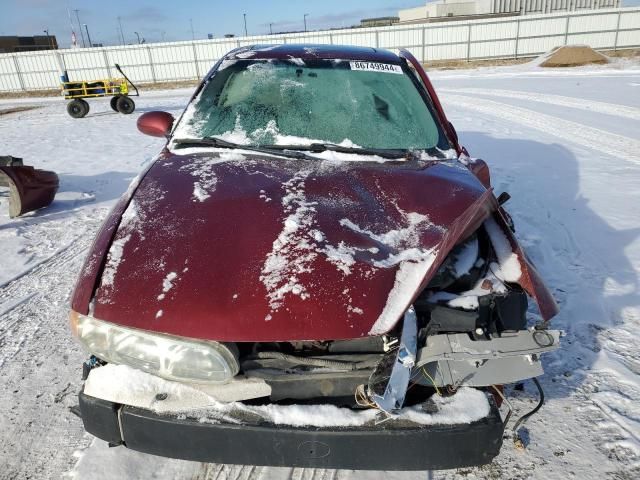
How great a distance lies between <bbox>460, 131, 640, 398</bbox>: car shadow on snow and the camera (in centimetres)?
232

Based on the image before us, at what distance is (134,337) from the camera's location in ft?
4.69

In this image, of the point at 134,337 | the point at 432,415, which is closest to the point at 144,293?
the point at 134,337

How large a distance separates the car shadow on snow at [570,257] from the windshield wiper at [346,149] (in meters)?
1.21

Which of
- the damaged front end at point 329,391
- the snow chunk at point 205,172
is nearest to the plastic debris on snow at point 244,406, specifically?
the damaged front end at point 329,391

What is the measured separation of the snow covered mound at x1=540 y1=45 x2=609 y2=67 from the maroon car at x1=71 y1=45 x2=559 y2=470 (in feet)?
71.6

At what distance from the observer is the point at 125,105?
13008mm

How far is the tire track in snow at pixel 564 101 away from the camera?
357 inches

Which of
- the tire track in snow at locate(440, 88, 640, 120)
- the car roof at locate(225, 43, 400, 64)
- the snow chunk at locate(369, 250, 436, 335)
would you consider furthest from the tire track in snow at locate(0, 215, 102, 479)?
the tire track in snow at locate(440, 88, 640, 120)

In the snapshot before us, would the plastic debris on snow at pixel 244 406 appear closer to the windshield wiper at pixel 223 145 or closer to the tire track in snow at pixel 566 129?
the windshield wiper at pixel 223 145

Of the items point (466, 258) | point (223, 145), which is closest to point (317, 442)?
point (466, 258)

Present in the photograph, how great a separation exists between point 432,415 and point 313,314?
0.49 m

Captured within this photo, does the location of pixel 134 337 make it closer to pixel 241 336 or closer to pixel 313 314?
pixel 241 336

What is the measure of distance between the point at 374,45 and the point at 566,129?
19964 mm

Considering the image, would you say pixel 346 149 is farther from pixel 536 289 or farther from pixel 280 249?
pixel 536 289
